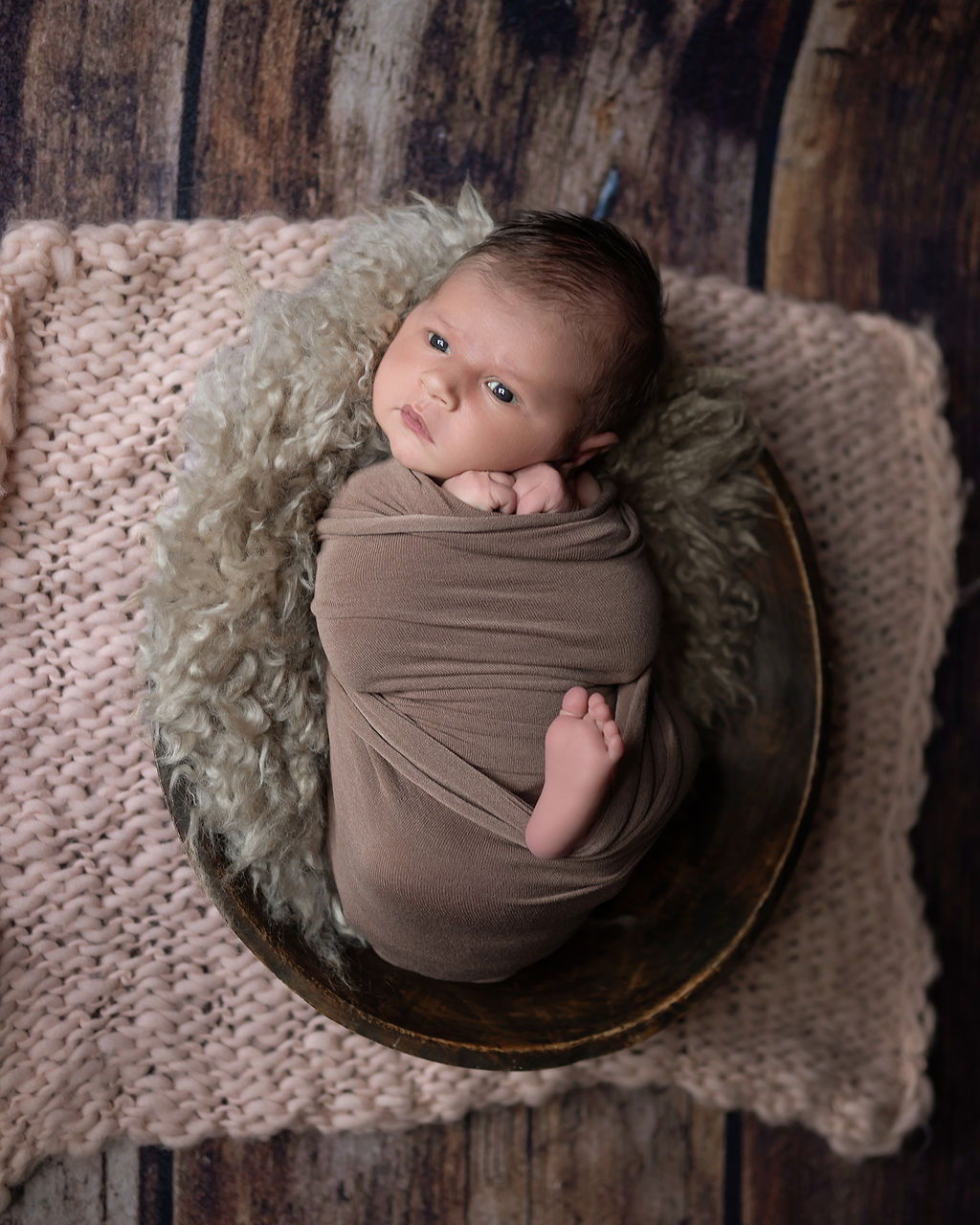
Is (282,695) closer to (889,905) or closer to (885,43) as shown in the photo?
(889,905)

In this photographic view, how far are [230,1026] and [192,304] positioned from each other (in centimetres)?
80

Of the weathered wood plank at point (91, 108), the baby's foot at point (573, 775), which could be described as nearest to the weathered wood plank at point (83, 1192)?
the baby's foot at point (573, 775)

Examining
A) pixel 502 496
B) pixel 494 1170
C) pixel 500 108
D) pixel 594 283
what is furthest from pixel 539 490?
pixel 494 1170

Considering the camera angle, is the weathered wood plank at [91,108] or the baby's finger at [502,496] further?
the weathered wood plank at [91,108]

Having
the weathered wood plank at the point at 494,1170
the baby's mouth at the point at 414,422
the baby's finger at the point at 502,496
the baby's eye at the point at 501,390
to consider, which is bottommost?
the weathered wood plank at the point at 494,1170

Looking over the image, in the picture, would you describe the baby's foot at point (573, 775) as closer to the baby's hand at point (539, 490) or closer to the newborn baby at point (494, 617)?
the newborn baby at point (494, 617)

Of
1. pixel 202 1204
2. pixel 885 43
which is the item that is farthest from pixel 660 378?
pixel 202 1204

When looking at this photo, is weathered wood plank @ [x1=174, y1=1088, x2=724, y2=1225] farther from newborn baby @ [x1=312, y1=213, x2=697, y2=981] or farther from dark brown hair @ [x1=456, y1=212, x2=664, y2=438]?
dark brown hair @ [x1=456, y1=212, x2=664, y2=438]

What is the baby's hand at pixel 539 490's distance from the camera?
37.3 inches

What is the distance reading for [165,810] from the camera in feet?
3.48

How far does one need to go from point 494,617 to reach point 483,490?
0.40 feet

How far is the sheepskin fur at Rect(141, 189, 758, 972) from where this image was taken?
0.89 m

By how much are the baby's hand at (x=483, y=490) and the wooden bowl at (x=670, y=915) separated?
0.33 meters

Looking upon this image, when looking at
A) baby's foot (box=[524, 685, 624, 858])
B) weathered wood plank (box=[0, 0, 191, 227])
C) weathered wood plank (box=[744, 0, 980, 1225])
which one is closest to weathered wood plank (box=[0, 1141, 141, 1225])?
baby's foot (box=[524, 685, 624, 858])
